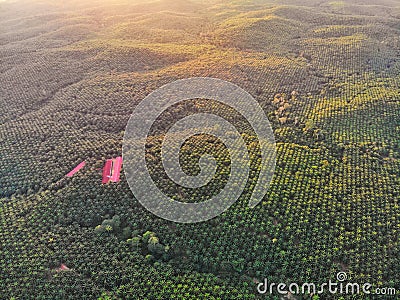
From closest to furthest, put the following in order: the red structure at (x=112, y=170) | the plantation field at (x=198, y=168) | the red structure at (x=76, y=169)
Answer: the plantation field at (x=198, y=168), the red structure at (x=112, y=170), the red structure at (x=76, y=169)

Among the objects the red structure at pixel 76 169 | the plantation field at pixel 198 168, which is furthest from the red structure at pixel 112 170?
the red structure at pixel 76 169

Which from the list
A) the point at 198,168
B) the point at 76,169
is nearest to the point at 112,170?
the point at 76,169

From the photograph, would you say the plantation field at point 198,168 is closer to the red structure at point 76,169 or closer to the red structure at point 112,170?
the red structure at point 76,169

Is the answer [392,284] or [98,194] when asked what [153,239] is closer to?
[98,194]

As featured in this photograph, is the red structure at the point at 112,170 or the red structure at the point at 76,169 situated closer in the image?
the red structure at the point at 112,170

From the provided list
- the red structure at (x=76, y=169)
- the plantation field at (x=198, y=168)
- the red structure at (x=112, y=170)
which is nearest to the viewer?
the plantation field at (x=198, y=168)

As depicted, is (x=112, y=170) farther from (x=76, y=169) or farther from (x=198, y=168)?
(x=198, y=168)

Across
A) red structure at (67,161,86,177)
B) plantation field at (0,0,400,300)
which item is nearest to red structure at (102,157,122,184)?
plantation field at (0,0,400,300)
